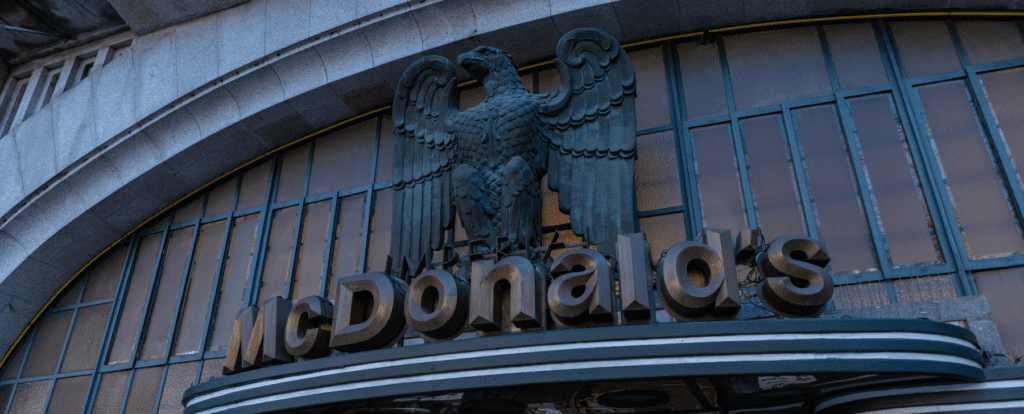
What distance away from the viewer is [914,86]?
9.12 meters

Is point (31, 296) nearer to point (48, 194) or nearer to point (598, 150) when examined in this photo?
point (48, 194)

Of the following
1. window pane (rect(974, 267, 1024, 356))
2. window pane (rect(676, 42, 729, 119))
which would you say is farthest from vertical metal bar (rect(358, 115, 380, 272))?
window pane (rect(974, 267, 1024, 356))

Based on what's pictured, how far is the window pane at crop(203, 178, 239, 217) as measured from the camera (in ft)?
40.2

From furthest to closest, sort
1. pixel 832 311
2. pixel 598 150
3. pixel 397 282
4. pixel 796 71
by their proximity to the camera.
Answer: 1. pixel 796 71
2. pixel 598 150
3. pixel 832 311
4. pixel 397 282

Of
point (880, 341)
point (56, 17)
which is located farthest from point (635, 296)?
point (56, 17)

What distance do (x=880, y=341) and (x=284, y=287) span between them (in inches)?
318

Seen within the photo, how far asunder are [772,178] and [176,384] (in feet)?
28.8

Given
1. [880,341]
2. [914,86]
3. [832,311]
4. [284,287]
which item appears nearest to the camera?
[880,341]

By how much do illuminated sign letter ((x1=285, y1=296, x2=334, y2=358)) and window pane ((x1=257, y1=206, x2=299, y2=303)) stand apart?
11.7 ft

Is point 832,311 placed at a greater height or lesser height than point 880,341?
greater

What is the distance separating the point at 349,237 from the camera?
1073 cm

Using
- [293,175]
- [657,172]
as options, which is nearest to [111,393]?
[293,175]

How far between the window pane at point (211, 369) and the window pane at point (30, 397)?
3.36 metres

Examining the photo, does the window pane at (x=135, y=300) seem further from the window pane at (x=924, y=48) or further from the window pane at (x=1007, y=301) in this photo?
the window pane at (x=924, y=48)
